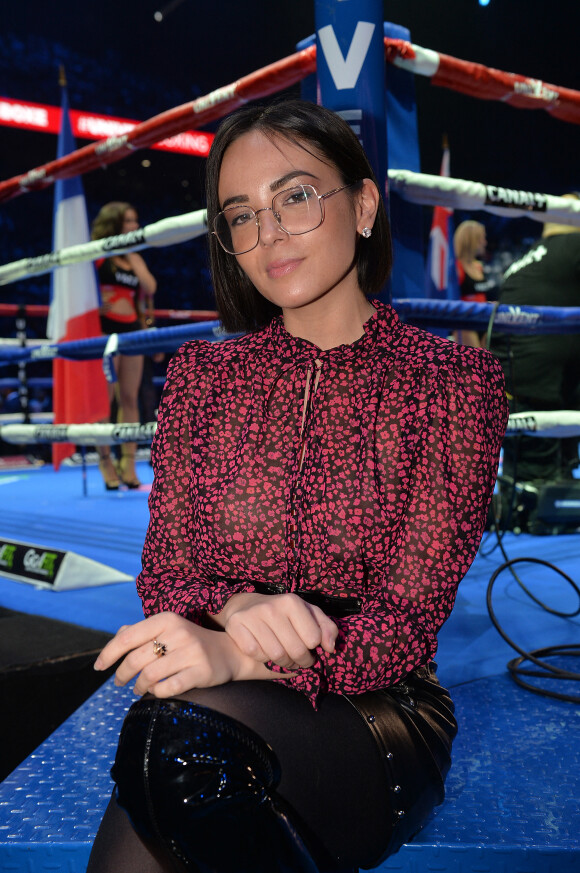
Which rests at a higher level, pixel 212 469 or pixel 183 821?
pixel 212 469

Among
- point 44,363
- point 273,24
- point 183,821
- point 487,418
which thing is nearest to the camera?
point 183,821

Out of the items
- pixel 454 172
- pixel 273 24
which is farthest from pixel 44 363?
pixel 454 172

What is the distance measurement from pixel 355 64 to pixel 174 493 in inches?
35.4

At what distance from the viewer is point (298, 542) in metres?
0.82

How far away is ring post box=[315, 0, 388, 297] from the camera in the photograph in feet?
4.16

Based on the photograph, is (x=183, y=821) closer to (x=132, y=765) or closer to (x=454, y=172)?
(x=132, y=765)

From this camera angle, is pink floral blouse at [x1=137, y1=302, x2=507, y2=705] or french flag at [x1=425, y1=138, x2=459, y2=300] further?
french flag at [x1=425, y1=138, x2=459, y2=300]

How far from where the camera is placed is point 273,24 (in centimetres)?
637

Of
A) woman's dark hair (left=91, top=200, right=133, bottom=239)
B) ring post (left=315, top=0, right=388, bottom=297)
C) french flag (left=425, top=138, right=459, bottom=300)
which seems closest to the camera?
ring post (left=315, top=0, right=388, bottom=297)

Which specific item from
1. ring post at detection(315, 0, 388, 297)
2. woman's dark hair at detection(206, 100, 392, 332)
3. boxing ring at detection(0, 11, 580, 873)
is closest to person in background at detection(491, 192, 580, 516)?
boxing ring at detection(0, 11, 580, 873)

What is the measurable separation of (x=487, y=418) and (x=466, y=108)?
24.3 feet

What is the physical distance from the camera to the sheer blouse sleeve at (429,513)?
71cm

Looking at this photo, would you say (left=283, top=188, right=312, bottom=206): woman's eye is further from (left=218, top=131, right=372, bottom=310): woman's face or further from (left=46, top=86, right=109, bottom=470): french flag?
(left=46, top=86, right=109, bottom=470): french flag

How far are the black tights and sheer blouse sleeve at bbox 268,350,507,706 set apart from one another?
37 mm
